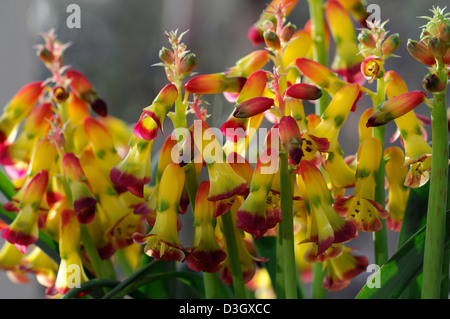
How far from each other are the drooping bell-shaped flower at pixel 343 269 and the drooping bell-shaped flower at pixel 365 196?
0.07 m

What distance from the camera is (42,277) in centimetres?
62

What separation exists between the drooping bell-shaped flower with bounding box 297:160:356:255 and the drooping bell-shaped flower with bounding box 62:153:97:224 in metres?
0.19

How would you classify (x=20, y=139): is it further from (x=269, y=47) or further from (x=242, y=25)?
(x=242, y=25)

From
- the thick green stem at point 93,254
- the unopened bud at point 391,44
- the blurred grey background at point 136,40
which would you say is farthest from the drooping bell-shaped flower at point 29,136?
the blurred grey background at point 136,40

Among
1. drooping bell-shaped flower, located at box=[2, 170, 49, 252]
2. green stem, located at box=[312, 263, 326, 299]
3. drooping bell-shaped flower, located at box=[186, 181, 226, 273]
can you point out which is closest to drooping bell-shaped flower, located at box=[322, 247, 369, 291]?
green stem, located at box=[312, 263, 326, 299]

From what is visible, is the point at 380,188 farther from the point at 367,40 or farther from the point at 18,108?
the point at 18,108

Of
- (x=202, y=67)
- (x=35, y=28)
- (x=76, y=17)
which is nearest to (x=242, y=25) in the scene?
(x=202, y=67)

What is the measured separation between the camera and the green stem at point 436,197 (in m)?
0.37

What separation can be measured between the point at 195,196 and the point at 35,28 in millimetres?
1128

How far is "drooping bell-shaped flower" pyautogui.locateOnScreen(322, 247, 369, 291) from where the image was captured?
0.51 meters

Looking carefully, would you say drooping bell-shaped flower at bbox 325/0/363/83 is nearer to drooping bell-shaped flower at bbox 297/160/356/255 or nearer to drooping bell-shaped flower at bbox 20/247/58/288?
drooping bell-shaped flower at bbox 297/160/356/255

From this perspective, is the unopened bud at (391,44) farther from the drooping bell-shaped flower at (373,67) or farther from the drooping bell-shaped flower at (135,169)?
the drooping bell-shaped flower at (135,169)

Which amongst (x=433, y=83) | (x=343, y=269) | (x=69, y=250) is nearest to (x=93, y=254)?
(x=69, y=250)

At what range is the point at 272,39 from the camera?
42 cm
